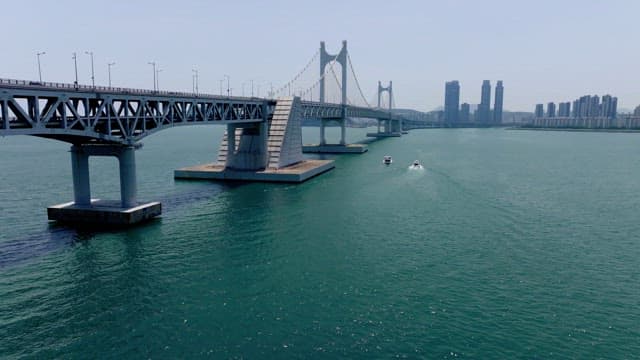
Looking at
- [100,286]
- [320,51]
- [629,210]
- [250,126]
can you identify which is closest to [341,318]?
[100,286]

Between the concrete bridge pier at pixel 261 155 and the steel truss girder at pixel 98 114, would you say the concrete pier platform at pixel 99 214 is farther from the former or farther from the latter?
the concrete bridge pier at pixel 261 155

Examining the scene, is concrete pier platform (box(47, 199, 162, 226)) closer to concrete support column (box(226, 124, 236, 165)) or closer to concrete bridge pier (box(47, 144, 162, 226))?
concrete bridge pier (box(47, 144, 162, 226))

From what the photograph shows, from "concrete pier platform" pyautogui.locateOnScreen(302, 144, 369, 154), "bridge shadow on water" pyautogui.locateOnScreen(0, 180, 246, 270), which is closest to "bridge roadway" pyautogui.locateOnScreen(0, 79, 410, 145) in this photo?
"bridge shadow on water" pyautogui.locateOnScreen(0, 180, 246, 270)

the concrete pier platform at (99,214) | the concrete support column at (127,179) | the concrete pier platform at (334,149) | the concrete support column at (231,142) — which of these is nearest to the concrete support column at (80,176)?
the concrete pier platform at (99,214)

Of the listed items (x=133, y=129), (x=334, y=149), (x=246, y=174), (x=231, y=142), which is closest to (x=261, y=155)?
(x=246, y=174)

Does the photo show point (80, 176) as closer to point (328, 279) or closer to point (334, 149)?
point (328, 279)

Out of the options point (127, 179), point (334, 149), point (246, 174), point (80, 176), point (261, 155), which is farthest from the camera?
point (334, 149)
